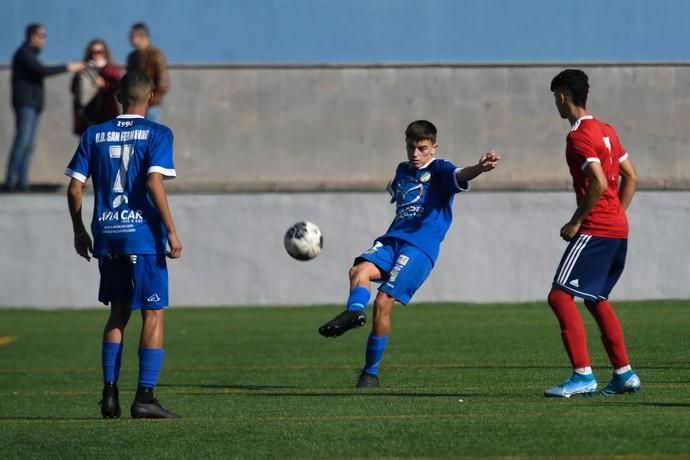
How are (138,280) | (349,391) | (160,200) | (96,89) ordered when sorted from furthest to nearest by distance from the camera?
(96,89) → (349,391) → (138,280) → (160,200)

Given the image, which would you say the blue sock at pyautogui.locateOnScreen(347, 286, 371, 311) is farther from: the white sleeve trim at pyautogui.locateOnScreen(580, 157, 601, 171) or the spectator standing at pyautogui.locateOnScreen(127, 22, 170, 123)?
the spectator standing at pyautogui.locateOnScreen(127, 22, 170, 123)

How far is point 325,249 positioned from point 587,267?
10.0 meters

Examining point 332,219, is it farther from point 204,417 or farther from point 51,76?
point 204,417

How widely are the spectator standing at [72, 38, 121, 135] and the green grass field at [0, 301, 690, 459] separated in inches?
108

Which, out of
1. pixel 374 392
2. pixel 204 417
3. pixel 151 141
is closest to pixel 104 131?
pixel 151 141

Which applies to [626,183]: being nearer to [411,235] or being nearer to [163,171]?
[411,235]

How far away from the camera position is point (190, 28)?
21.7 m

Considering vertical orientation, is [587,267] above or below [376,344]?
above

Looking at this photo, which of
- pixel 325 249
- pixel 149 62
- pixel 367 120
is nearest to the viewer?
pixel 149 62

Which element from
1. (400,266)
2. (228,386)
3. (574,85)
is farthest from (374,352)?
(574,85)

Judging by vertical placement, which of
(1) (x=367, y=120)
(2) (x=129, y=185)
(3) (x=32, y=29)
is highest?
(3) (x=32, y=29)

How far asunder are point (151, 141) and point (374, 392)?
2367mm

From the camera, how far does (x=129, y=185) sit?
874cm

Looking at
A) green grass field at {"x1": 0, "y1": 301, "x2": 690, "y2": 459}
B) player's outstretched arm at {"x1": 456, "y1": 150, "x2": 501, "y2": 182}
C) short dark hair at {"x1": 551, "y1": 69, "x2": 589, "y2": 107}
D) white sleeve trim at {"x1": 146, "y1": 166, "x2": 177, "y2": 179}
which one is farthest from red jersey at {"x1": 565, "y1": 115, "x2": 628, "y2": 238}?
white sleeve trim at {"x1": 146, "y1": 166, "x2": 177, "y2": 179}
